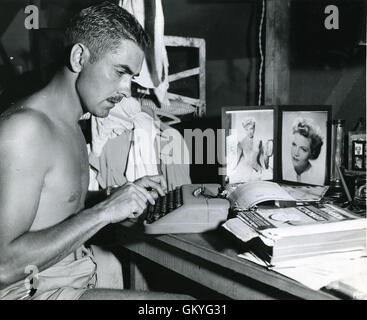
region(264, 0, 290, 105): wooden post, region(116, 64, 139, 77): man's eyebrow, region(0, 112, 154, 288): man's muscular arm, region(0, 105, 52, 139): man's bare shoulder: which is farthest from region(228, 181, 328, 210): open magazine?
region(264, 0, 290, 105): wooden post

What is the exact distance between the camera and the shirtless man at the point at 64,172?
3.56 ft

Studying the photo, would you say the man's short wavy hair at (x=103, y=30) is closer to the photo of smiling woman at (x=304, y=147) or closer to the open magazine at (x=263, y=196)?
the open magazine at (x=263, y=196)

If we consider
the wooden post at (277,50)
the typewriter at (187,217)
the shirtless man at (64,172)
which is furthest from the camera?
the wooden post at (277,50)

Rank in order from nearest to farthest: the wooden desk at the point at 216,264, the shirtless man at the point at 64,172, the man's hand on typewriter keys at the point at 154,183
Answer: the wooden desk at the point at 216,264 < the shirtless man at the point at 64,172 < the man's hand on typewriter keys at the point at 154,183

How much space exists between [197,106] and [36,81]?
1.03m

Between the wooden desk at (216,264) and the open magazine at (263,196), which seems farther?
the open magazine at (263,196)

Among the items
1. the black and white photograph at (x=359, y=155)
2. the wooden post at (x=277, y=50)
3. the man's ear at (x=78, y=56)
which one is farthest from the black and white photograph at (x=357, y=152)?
the man's ear at (x=78, y=56)

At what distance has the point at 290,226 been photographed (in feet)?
3.51

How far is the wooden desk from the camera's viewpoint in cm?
98

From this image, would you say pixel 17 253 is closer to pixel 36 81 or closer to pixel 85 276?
pixel 85 276

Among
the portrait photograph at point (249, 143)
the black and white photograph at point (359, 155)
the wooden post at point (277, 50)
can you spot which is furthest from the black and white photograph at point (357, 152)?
the wooden post at point (277, 50)

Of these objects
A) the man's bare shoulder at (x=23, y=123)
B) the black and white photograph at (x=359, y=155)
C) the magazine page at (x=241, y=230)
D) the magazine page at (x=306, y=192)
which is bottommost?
the magazine page at (x=306, y=192)

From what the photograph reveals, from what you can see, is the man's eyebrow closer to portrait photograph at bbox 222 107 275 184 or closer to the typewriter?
the typewriter

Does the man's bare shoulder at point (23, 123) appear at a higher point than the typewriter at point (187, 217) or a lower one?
higher
